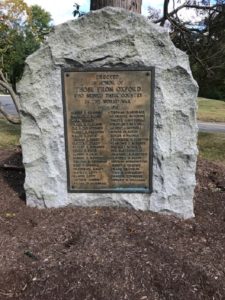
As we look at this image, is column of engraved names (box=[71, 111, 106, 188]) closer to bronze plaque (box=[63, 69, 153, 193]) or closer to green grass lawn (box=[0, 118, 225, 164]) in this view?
bronze plaque (box=[63, 69, 153, 193])

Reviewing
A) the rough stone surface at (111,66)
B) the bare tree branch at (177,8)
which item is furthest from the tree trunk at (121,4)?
the bare tree branch at (177,8)

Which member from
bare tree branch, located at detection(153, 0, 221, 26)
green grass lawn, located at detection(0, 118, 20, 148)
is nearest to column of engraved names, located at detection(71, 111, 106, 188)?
bare tree branch, located at detection(153, 0, 221, 26)

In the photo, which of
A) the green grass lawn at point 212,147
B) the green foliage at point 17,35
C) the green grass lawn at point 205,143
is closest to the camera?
the green grass lawn at point 212,147

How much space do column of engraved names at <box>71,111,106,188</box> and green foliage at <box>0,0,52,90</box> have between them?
3.18 metres

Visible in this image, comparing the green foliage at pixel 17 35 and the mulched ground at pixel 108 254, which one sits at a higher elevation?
the green foliage at pixel 17 35

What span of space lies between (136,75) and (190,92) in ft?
1.81

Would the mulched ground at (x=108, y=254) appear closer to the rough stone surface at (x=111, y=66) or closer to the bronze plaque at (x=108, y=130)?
the rough stone surface at (x=111, y=66)

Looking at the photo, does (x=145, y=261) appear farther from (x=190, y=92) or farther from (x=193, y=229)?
(x=190, y=92)

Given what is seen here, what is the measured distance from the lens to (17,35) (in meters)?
23.4

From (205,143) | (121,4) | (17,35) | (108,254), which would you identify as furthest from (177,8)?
(17,35)

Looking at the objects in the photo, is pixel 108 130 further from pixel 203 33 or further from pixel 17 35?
pixel 17 35

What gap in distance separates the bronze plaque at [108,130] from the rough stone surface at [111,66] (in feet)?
0.26

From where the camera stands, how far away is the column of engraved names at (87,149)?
4.45 metres

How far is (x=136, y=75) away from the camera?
430 centimetres
